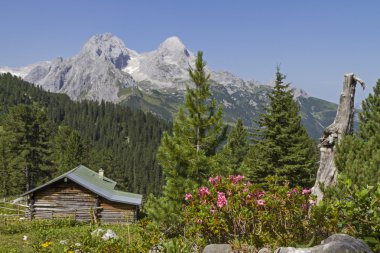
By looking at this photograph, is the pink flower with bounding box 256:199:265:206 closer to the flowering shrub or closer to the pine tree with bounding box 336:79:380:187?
the flowering shrub

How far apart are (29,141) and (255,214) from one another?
54.3 m

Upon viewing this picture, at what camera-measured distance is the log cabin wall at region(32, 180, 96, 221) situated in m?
33.3

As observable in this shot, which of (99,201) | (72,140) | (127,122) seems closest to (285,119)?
(99,201)

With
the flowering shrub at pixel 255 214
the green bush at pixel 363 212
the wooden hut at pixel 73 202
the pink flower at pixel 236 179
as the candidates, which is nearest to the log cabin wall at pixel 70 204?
the wooden hut at pixel 73 202

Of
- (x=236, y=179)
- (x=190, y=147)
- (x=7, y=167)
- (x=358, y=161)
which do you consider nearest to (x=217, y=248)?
(x=236, y=179)

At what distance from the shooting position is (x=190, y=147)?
17.5 metres

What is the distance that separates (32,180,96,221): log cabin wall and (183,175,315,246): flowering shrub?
92.8 ft

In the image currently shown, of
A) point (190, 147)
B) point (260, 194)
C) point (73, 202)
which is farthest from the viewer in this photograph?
point (73, 202)

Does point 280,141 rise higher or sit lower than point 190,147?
higher

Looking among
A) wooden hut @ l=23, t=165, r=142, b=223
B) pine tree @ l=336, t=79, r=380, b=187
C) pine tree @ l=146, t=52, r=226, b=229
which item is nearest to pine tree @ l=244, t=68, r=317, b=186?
pine tree @ l=146, t=52, r=226, b=229

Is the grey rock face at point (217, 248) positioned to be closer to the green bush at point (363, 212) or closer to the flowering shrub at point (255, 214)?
the flowering shrub at point (255, 214)

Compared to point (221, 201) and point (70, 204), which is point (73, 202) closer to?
point (70, 204)

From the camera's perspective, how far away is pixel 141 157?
141750 millimetres

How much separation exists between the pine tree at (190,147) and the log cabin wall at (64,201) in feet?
58.9
